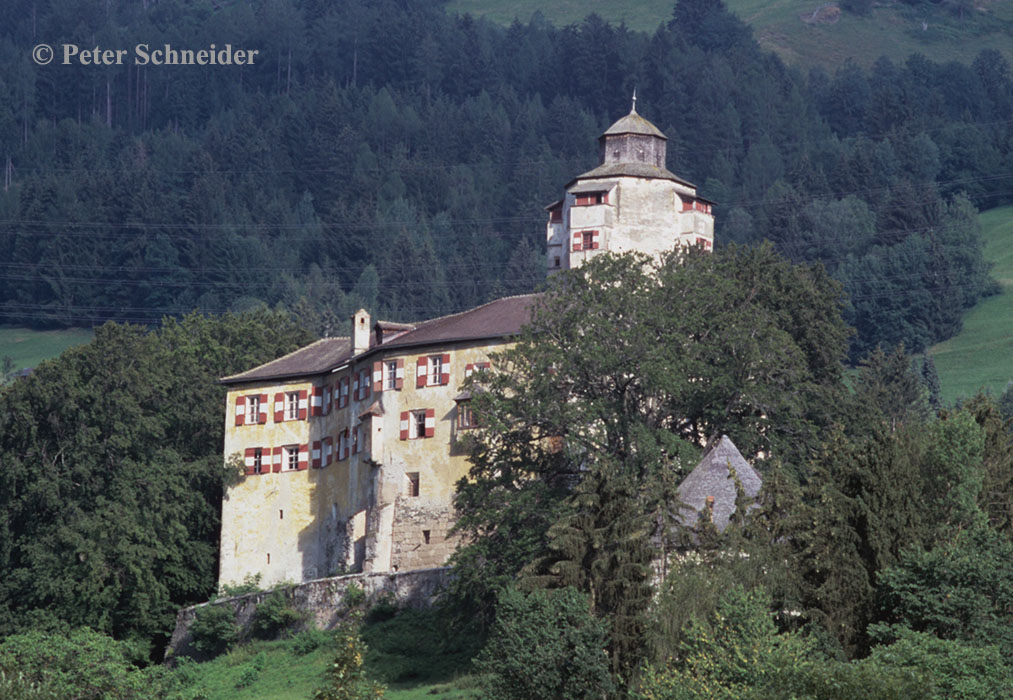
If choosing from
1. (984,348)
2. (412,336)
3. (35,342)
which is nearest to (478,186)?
(35,342)

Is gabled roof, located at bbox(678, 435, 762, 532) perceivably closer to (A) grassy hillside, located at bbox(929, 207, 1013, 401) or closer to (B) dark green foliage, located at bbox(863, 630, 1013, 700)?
(B) dark green foliage, located at bbox(863, 630, 1013, 700)

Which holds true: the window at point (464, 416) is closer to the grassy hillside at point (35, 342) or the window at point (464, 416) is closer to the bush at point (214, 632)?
the bush at point (214, 632)

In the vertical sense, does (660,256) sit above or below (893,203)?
below

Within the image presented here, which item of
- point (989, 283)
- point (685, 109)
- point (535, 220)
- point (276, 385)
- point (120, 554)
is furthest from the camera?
point (685, 109)

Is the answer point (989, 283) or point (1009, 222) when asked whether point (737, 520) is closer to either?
point (989, 283)

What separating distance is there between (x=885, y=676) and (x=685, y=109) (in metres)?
146

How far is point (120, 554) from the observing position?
70.8 metres

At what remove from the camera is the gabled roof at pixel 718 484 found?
5172cm

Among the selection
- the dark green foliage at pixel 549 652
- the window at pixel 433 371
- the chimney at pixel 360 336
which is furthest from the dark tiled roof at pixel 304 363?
the dark green foliage at pixel 549 652

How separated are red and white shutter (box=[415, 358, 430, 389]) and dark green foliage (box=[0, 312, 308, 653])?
30.8 feet

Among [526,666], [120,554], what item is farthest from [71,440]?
[526,666]

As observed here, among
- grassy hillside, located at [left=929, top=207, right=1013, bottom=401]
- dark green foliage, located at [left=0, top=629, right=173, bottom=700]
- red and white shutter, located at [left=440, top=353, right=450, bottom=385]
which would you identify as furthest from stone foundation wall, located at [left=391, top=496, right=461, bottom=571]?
grassy hillside, located at [left=929, top=207, right=1013, bottom=401]

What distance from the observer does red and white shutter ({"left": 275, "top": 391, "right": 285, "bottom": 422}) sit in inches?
3022

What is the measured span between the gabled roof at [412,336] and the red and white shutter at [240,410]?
0.75 m
